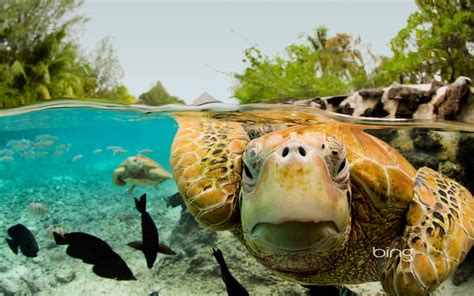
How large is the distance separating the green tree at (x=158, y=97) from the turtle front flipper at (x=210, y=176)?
2028mm

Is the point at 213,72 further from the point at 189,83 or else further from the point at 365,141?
the point at 365,141

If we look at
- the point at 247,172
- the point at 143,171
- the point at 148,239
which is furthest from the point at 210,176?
the point at 143,171

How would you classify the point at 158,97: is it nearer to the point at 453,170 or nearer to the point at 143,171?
the point at 143,171

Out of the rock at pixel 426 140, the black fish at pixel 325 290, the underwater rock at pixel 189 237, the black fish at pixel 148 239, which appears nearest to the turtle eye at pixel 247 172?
the black fish at pixel 325 290

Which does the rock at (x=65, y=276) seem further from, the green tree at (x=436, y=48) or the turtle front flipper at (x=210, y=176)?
the green tree at (x=436, y=48)

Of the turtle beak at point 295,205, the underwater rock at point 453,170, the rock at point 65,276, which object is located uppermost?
the turtle beak at point 295,205

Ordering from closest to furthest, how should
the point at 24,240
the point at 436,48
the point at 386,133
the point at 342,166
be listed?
the point at 342,166 < the point at 24,240 < the point at 386,133 < the point at 436,48

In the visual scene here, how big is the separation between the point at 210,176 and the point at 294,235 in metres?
1.20

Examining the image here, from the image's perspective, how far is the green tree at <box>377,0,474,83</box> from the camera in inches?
219

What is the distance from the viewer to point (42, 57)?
416 inches

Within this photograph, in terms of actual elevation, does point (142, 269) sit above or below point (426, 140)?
below

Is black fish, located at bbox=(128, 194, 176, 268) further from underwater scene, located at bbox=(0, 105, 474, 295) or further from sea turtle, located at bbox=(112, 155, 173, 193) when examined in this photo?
sea turtle, located at bbox=(112, 155, 173, 193)

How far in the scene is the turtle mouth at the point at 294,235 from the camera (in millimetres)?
1517

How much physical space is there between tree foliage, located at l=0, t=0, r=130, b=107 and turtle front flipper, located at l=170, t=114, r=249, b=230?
3.94m
